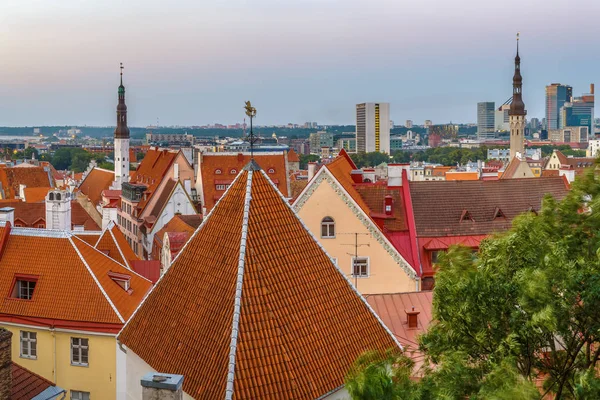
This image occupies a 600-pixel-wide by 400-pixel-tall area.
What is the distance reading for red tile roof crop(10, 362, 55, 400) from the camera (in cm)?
1678

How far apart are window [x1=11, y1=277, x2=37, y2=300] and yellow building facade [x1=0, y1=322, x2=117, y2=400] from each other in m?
1.31

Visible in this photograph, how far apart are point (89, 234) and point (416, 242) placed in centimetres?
1976

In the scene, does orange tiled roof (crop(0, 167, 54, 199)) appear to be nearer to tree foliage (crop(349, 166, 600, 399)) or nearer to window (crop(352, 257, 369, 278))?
window (crop(352, 257, 369, 278))

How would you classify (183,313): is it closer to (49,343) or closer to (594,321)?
(594,321)

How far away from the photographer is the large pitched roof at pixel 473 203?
34.8m

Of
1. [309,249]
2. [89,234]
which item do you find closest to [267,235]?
[309,249]

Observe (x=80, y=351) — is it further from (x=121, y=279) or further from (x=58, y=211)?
(x=58, y=211)

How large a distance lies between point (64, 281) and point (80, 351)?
3.02m

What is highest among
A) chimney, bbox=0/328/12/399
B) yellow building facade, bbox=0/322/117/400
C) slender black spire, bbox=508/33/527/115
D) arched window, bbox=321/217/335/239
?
slender black spire, bbox=508/33/527/115

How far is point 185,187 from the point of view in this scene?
7006 cm

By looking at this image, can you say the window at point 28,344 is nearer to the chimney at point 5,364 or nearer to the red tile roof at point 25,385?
the red tile roof at point 25,385

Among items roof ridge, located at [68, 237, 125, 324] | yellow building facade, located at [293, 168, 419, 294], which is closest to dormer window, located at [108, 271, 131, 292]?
roof ridge, located at [68, 237, 125, 324]

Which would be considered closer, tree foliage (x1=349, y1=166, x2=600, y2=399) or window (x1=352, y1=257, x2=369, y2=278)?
tree foliage (x1=349, y1=166, x2=600, y2=399)

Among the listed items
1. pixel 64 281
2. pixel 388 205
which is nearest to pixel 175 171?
pixel 388 205
